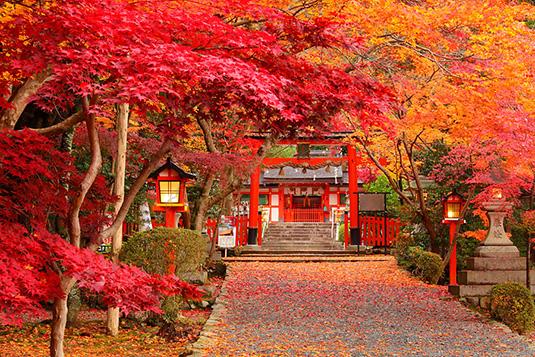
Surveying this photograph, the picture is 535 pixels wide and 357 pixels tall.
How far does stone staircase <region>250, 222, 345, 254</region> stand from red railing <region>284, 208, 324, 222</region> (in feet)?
18.5

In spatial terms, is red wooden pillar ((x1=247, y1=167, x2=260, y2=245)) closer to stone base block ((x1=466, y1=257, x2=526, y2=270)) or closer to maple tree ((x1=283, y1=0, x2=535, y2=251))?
maple tree ((x1=283, y1=0, x2=535, y2=251))

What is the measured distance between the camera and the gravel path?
897cm

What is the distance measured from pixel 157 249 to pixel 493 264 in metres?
6.75

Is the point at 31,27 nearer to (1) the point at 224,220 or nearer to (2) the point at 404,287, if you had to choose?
(2) the point at 404,287

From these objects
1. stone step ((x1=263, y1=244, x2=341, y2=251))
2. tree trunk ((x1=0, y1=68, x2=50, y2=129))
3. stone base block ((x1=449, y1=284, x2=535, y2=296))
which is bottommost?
stone base block ((x1=449, y1=284, x2=535, y2=296))

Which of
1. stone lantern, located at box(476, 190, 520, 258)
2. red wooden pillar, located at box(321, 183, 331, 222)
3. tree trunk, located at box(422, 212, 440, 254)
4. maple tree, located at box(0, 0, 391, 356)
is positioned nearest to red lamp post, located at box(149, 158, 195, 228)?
maple tree, located at box(0, 0, 391, 356)

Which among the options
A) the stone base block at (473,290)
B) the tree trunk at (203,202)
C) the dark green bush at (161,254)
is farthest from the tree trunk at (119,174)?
the stone base block at (473,290)

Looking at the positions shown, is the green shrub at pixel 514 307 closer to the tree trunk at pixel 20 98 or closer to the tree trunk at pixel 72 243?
the tree trunk at pixel 72 243

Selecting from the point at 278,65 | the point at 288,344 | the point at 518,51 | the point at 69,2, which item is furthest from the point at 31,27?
the point at 518,51

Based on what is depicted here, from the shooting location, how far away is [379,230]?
80.0 feet

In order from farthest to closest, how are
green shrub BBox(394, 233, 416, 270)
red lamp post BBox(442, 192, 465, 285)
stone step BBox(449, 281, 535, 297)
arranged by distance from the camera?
green shrub BBox(394, 233, 416, 270) → red lamp post BBox(442, 192, 465, 285) → stone step BBox(449, 281, 535, 297)

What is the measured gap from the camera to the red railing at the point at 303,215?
43.6 metres

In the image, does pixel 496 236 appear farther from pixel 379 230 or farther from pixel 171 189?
pixel 379 230

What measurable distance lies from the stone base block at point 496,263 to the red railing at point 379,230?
9.82m
